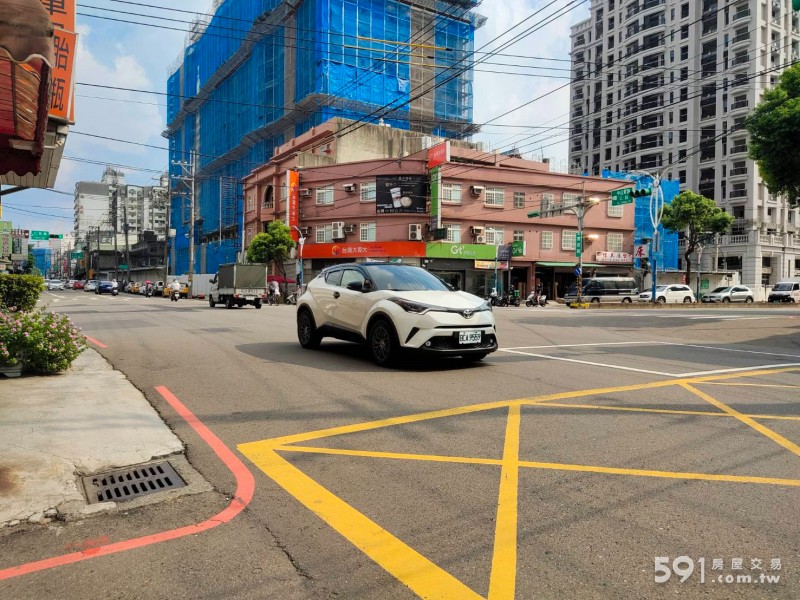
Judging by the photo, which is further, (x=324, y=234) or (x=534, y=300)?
(x=324, y=234)

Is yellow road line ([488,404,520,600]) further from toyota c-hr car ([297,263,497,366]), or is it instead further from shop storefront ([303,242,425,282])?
shop storefront ([303,242,425,282])

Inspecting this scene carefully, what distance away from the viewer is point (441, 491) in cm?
334

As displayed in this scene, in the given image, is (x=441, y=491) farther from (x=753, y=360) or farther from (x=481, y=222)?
(x=481, y=222)

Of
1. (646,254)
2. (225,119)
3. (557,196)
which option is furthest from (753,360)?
(225,119)

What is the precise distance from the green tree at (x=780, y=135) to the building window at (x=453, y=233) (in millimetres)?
22373

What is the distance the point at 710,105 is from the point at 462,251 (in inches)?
1631

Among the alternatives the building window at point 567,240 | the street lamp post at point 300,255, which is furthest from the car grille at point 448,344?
the building window at point 567,240

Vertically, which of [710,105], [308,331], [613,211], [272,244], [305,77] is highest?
[710,105]

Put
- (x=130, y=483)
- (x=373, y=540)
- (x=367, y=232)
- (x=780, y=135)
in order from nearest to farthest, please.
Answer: (x=373, y=540) < (x=130, y=483) < (x=780, y=135) < (x=367, y=232)

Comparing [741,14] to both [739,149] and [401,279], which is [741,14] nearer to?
[739,149]

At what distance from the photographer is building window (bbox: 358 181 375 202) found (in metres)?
40.1

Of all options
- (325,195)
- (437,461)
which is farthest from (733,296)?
(437,461)

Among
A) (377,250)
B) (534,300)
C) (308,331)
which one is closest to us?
(308,331)

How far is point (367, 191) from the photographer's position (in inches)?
1586
